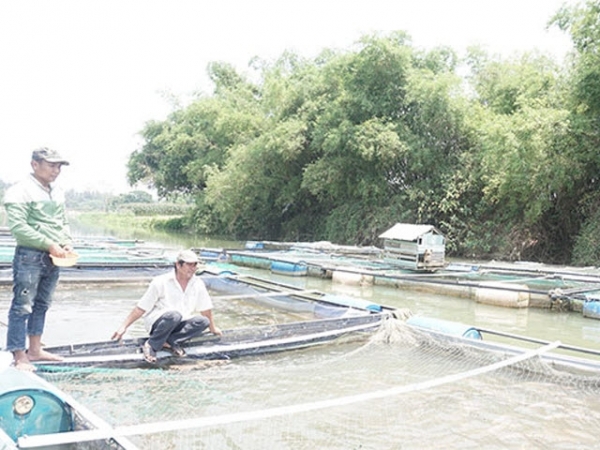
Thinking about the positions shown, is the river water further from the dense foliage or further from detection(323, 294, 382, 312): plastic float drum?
the dense foliage

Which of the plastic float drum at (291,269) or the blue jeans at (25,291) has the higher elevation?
the blue jeans at (25,291)

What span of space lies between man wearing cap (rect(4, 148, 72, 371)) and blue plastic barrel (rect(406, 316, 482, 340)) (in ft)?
12.1

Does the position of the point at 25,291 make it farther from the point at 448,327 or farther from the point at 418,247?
the point at 418,247

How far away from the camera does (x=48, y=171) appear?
11.8 ft

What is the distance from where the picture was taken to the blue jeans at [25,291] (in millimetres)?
3533

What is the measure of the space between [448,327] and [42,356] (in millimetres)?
3801

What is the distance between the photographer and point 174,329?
14.9 feet

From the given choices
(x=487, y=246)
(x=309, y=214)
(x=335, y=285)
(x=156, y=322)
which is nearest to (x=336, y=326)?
(x=156, y=322)

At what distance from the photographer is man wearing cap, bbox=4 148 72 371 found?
3.49m

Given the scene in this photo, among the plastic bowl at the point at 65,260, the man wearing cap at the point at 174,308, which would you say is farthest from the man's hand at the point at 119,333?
the plastic bowl at the point at 65,260

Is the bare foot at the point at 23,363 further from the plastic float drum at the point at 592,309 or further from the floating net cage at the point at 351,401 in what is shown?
the plastic float drum at the point at 592,309

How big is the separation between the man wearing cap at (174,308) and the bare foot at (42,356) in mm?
481

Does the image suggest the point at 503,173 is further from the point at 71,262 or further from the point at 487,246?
the point at 71,262

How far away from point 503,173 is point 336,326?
10.8 m
